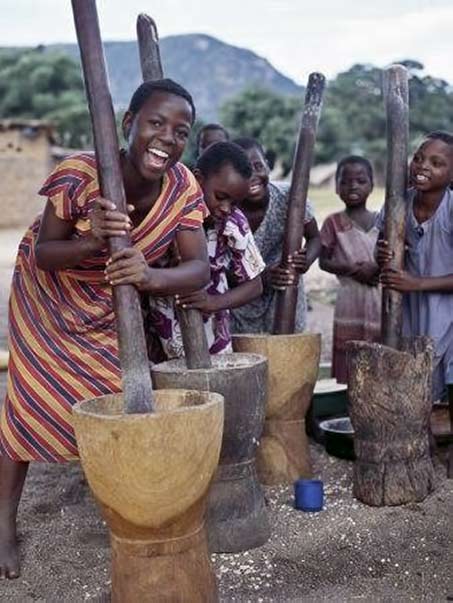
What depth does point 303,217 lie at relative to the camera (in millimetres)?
3662

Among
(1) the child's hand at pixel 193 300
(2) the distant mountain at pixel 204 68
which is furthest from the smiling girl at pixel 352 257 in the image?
(2) the distant mountain at pixel 204 68

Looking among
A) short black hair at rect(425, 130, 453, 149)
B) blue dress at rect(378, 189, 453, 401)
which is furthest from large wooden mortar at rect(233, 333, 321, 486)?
short black hair at rect(425, 130, 453, 149)

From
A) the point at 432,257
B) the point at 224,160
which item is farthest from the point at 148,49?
the point at 432,257

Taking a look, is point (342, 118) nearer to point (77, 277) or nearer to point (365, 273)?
point (365, 273)

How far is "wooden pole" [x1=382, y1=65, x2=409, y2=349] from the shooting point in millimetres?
3393

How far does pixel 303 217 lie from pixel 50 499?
1.49 meters

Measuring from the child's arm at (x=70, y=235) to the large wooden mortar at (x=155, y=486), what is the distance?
40cm

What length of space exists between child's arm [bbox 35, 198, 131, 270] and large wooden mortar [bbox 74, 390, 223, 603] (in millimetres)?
402

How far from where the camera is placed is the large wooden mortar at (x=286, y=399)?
11.1ft

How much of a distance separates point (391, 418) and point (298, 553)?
0.64m

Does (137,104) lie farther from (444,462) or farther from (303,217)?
(444,462)

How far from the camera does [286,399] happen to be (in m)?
3.50

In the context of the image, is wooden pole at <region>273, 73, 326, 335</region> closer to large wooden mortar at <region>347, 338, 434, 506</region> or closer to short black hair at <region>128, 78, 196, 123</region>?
large wooden mortar at <region>347, 338, 434, 506</region>

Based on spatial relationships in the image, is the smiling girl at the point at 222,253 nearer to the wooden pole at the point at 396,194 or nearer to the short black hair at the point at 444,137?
the wooden pole at the point at 396,194
